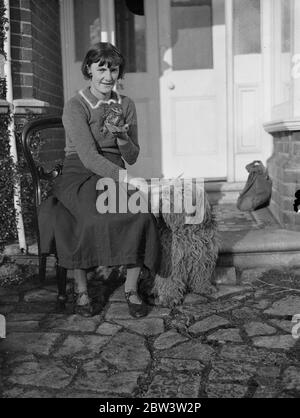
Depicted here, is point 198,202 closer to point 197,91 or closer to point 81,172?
point 81,172

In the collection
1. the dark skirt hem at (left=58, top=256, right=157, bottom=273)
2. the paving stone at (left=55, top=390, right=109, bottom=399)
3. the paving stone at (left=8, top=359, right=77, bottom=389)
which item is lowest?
the paving stone at (left=55, top=390, right=109, bottom=399)

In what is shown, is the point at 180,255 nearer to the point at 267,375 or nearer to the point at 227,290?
the point at 227,290

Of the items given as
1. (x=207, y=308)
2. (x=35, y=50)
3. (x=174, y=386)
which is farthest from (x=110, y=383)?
(x=35, y=50)

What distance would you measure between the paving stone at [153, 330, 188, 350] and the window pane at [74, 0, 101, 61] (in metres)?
3.65

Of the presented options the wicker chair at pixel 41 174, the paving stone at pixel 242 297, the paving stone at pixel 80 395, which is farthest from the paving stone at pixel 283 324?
the wicker chair at pixel 41 174

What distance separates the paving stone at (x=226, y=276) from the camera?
11.6 ft

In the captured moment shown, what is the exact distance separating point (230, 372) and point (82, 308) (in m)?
1.07

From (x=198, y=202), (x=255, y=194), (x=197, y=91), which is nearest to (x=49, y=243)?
(x=198, y=202)

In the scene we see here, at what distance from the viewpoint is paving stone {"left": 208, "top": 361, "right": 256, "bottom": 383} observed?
220cm

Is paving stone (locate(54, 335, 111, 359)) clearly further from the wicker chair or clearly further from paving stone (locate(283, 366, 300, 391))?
paving stone (locate(283, 366, 300, 391))

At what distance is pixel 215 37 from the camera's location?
5.31m

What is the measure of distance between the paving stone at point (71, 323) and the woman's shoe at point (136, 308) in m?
0.21

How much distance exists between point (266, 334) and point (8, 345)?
4.42 feet

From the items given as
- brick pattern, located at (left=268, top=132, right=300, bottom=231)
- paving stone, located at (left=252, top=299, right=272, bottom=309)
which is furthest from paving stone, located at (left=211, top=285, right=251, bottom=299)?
brick pattern, located at (left=268, top=132, right=300, bottom=231)
